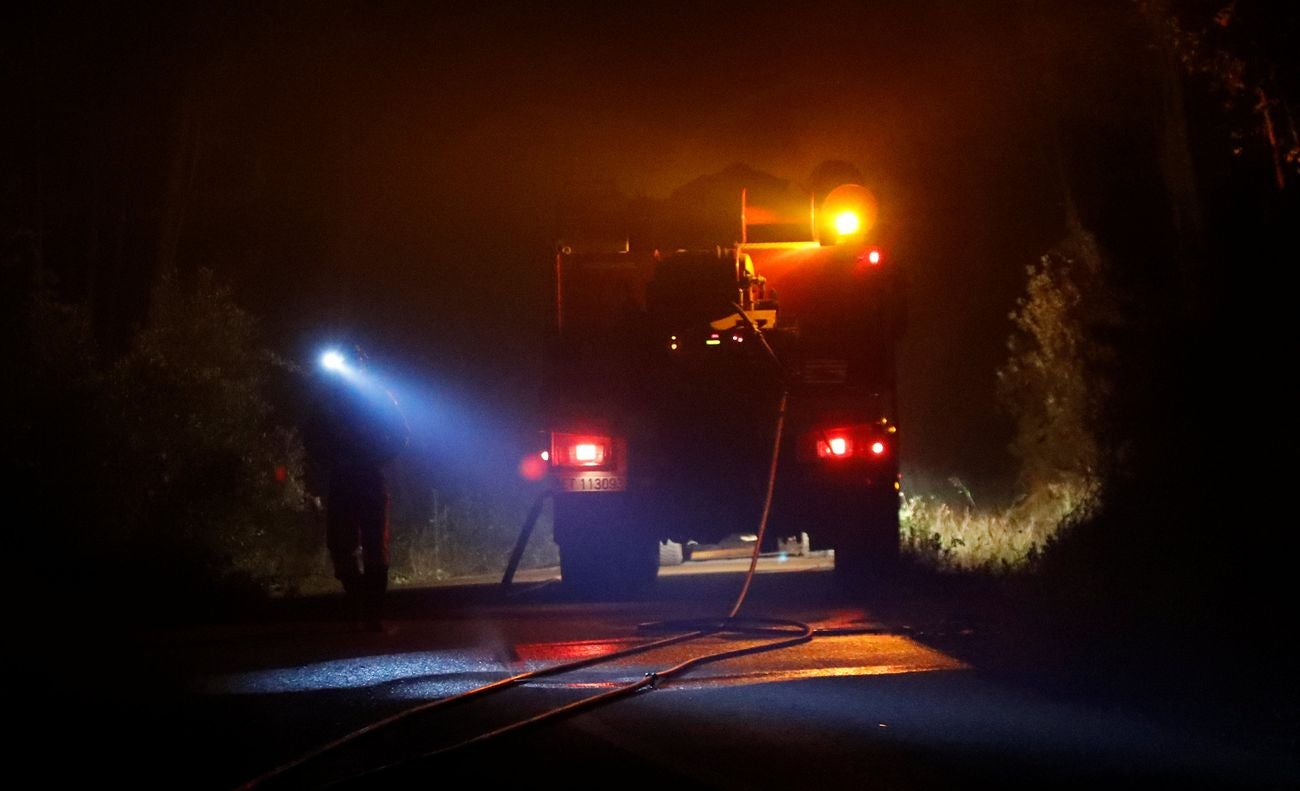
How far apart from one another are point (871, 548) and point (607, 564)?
2.06m

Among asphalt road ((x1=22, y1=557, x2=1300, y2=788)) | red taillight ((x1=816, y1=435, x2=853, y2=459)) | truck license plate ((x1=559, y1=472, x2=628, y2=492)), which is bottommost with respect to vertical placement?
asphalt road ((x1=22, y1=557, x2=1300, y2=788))

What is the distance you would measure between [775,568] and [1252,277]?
659cm

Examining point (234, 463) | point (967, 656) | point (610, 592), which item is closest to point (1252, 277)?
point (967, 656)

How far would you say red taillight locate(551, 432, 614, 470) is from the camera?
1163 cm

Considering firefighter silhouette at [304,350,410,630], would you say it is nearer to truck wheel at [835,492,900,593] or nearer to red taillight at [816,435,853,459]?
red taillight at [816,435,853,459]

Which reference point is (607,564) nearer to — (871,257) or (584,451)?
(584,451)

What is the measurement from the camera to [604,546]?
1209 centimetres

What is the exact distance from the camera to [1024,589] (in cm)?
1082

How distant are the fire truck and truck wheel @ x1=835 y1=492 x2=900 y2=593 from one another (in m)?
0.01

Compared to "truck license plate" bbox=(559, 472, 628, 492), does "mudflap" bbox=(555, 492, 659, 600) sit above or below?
below

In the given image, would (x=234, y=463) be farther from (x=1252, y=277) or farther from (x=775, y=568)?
(x=1252, y=277)

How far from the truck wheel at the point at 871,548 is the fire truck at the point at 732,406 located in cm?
1

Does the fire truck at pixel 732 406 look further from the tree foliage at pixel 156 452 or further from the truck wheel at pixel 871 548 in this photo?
the tree foliage at pixel 156 452

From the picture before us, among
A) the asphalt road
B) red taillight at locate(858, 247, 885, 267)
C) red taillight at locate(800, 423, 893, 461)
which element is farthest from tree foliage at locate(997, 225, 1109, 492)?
the asphalt road
